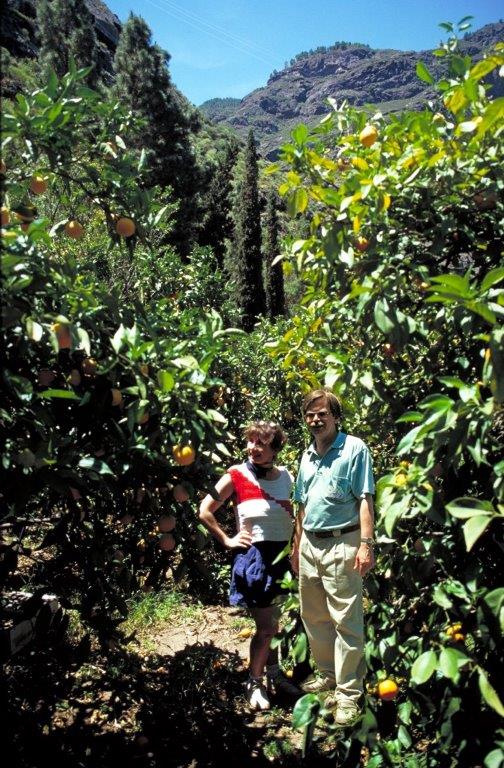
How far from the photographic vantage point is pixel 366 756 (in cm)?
226

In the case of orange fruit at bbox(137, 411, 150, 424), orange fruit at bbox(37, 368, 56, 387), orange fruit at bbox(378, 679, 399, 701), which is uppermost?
orange fruit at bbox(37, 368, 56, 387)

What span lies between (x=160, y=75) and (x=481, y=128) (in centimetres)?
2448

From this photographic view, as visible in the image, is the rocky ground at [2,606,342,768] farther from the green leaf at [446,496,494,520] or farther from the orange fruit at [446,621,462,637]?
the green leaf at [446,496,494,520]

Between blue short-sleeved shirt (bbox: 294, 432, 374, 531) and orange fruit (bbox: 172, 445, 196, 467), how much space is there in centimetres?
89

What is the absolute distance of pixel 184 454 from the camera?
1.61 metres

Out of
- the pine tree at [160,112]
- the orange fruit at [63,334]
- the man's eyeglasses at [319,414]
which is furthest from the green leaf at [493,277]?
the pine tree at [160,112]

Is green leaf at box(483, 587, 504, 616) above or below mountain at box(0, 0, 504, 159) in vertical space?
below

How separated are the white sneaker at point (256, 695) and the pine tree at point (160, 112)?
61.5 feet

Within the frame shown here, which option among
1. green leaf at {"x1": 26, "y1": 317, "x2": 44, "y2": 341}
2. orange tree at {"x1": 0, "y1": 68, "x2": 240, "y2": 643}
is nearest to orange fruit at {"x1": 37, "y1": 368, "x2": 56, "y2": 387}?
orange tree at {"x1": 0, "y1": 68, "x2": 240, "y2": 643}

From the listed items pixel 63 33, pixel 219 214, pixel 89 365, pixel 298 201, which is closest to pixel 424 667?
pixel 89 365

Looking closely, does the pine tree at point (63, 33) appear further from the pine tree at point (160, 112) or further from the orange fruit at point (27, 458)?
the orange fruit at point (27, 458)

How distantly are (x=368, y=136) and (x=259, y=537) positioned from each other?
173cm

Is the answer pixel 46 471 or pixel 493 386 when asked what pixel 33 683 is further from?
pixel 493 386

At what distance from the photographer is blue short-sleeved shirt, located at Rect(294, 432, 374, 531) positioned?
2.33 metres
